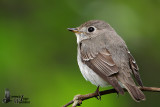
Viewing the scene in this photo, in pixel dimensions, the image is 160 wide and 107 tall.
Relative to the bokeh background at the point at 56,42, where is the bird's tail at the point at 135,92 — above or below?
below

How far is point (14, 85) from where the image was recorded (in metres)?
5.77

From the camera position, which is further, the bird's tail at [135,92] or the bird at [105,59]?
the bird at [105,59]

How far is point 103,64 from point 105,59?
0.10 meters

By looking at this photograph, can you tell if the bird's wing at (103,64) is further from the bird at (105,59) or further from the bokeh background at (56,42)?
the bokeh background at (56,42)

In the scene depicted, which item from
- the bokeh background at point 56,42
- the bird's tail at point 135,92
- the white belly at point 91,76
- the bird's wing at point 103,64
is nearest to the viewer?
the bird's tail at point 135,92

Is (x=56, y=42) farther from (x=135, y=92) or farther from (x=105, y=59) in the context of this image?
(x=135, y=92)

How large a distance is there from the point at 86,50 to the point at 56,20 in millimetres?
825

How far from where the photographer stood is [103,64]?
211 inches

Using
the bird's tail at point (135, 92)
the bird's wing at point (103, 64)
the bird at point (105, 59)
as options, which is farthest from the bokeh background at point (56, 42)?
the bird's tail at point (135, 92)

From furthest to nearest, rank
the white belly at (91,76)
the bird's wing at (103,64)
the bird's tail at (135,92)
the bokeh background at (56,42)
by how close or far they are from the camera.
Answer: the bokeh background at (56,42), the white belly at (91,76), the bird's wing at (103,64), the bird's tail at (135,92)

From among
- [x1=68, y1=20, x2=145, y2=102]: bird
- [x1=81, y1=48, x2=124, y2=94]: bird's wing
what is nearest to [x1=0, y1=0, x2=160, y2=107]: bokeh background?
[x1=68, y1=20, x2=145, y2=102]: bird

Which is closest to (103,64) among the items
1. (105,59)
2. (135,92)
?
(105,59)

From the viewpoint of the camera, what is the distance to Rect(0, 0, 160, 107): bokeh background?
18.7ft

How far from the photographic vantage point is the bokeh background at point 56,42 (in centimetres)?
571
